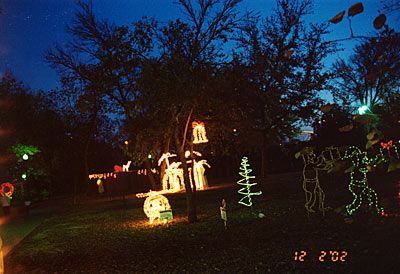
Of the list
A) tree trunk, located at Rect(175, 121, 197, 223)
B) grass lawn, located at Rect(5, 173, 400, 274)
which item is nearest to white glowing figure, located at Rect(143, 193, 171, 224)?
grass lawn, located at Rect(5, 173, 400, 274)

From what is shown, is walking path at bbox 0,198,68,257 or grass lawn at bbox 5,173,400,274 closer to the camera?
grass lawn at bbox 5,173,400,274

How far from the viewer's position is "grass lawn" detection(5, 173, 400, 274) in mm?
6777

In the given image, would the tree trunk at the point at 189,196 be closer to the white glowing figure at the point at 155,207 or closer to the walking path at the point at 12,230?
the white glowing figure at the point at 155,207

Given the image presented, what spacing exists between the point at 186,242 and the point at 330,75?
21082 mm

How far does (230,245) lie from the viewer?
8922 mm

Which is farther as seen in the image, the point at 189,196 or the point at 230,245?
the point at 189,196

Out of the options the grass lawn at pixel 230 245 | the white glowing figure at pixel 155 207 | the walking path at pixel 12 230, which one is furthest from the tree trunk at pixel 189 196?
the walking path at pixel 12 230

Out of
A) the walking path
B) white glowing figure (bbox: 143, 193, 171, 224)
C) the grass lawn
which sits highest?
white glowing figure (bbox: 143, 193, 171, 224)

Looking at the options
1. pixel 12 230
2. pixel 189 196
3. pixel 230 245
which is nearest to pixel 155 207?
pixel 189 196

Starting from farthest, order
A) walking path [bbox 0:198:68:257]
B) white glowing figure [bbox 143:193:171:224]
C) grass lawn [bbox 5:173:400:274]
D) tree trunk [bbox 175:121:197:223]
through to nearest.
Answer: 1. white glowing figure [bbox 143:193:171:224]
2. tree trunk [bbox 175:121:197:223]
3. walking path [bbox 0:198:68:257]
4. grass lawn [bbox 5:173:400:274]

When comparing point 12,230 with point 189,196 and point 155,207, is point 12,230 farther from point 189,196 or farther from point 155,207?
point 189,196

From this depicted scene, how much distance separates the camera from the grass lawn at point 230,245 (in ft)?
22.2

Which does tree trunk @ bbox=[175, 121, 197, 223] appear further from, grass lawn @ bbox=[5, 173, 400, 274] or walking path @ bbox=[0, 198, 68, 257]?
walking path @ bbox=[0, 198, 68, 257]

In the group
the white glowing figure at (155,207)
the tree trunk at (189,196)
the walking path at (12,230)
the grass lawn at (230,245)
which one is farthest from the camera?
the white glowing figure at (155,207)
